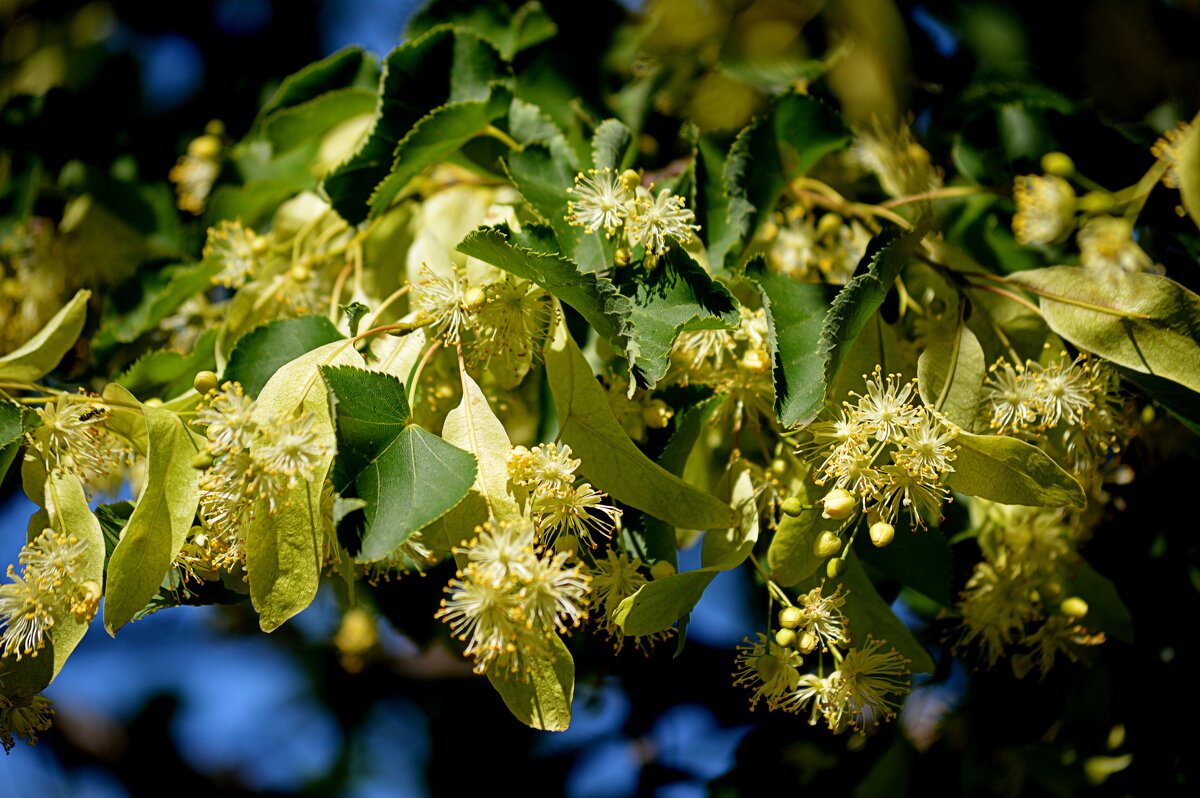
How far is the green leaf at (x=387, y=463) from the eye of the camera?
2.46 ft

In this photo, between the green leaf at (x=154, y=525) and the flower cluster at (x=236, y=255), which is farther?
the flower cluster at (x=236, y=255)

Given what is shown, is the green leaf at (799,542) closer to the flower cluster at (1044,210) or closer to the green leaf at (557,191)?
the green leaf at (557,191)

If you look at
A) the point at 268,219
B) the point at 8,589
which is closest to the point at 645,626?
the point at 8,589

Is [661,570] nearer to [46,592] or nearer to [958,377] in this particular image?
[958,377]

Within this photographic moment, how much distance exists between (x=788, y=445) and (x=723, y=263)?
24cm

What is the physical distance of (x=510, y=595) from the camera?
0.77 metres

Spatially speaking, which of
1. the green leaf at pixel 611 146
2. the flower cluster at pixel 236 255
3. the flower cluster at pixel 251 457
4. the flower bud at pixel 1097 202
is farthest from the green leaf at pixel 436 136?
the flower bud at pixel 1097 202

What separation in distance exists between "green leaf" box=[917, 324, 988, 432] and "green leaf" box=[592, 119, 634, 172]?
427 millimetres

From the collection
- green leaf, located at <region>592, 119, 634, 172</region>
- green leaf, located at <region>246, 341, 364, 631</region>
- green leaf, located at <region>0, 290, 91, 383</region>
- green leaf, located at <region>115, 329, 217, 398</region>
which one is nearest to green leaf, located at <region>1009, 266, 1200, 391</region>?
green leaf, located at <region>592, 119, 634, 172</region>

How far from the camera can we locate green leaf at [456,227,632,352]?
82 centimetres

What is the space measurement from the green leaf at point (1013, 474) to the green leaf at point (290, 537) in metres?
0.63

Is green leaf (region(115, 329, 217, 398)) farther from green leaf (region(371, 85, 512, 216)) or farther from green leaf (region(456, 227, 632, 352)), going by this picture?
green leaf (region(456, 227, 632, 352))

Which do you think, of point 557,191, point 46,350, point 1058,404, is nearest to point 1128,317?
point 1058,404

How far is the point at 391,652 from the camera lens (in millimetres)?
2123
